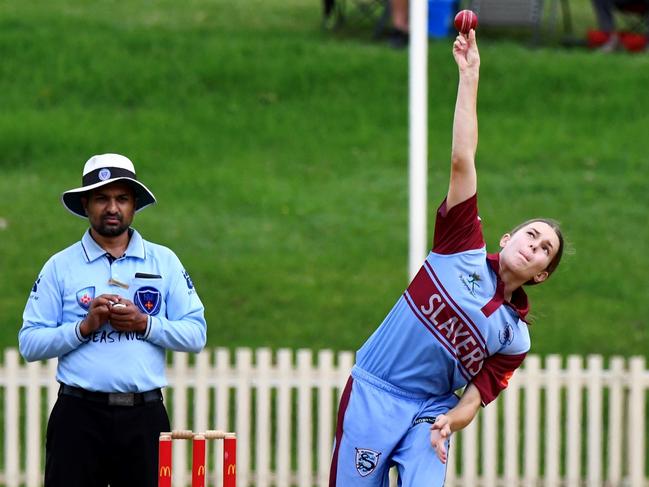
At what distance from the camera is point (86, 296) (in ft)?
15.2

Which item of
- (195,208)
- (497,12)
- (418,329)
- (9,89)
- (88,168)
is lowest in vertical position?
(418,329)

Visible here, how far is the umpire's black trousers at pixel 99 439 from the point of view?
15.2 ft

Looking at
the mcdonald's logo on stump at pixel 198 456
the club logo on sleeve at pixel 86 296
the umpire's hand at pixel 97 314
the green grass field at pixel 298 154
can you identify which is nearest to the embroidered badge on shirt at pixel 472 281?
the mcdonald's logo on stump at pixel 198 456

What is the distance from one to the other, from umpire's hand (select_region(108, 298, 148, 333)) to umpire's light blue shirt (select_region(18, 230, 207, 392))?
5cm

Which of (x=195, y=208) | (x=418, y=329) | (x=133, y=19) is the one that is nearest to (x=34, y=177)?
(x=195, y=208)

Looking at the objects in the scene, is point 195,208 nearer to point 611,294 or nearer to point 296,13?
point 611,294

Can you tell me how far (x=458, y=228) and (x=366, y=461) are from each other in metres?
0.85

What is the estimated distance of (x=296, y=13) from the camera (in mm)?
16312

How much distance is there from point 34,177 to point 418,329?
7.85m

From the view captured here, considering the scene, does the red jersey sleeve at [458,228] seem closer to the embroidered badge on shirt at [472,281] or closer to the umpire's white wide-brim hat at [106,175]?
Answer: the embroidered badge on shirt at [472,281]

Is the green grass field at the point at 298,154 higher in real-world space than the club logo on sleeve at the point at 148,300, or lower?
higher

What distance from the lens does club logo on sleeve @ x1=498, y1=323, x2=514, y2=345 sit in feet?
14.2

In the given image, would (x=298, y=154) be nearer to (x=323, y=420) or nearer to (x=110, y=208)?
(x=323, y=420)

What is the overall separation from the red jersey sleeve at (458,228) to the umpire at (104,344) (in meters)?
1.05
